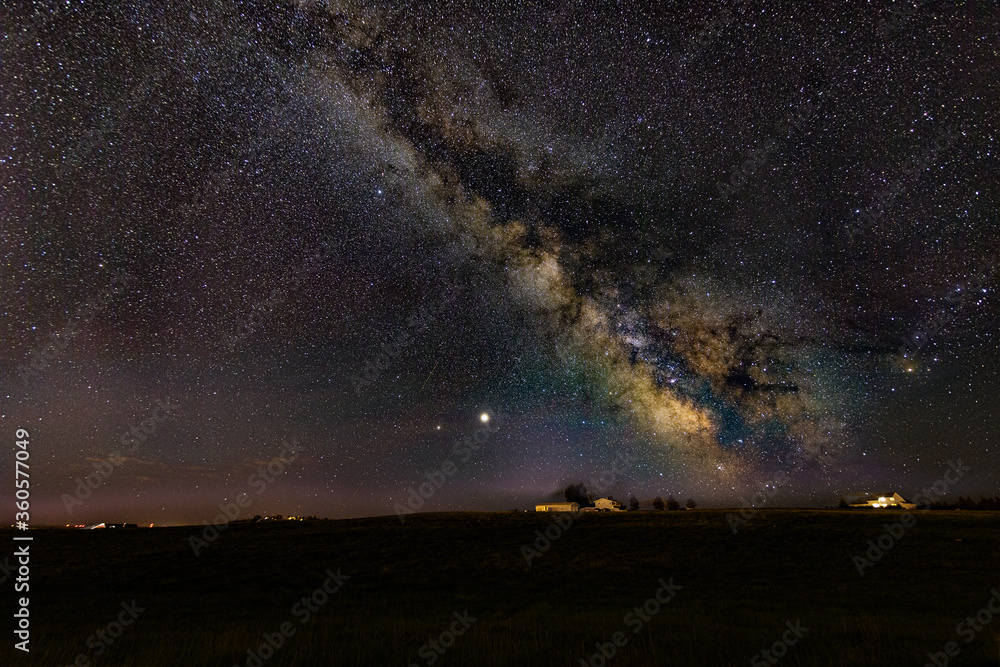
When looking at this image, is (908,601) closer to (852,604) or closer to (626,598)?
(852,604)

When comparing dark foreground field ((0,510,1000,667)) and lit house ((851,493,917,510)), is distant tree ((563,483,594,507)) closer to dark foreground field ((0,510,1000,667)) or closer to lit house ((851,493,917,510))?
lit house ((851,493,917,510))

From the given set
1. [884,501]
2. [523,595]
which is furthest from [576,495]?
[523,595]

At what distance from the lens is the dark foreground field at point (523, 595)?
33.3ft

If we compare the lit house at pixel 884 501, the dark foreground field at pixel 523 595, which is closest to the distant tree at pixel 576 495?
the lit house at pixel 884 501

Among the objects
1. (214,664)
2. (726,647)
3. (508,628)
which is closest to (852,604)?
(726,647)

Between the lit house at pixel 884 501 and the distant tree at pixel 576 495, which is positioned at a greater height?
the lit house at pixel 884 501

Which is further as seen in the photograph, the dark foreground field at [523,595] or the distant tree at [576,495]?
the distant tree at [576,495]

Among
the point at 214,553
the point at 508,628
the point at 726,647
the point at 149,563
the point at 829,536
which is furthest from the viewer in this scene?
the point at 829,536

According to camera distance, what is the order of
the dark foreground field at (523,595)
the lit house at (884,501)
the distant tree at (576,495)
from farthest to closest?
the distant tree at (576,495) → the lit house at (884,501) → the dark foreground field at (523,595)

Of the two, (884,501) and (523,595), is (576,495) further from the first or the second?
(523,595)

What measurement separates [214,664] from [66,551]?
31.3 metres

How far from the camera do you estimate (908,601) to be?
1681 cm

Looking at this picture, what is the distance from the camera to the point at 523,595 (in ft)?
60.5

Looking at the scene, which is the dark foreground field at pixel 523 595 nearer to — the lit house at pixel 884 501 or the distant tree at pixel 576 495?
the lit house at pixel 884 501
